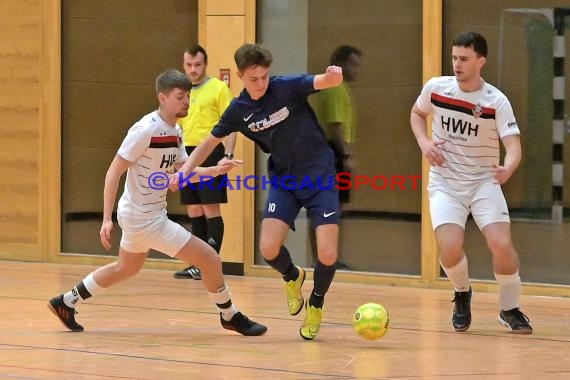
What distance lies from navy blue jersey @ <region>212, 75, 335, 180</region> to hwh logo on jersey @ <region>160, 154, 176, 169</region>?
35 cm

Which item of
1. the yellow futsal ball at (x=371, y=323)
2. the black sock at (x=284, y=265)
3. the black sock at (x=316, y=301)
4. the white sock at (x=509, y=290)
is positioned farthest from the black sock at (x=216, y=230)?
the yellow futsal ball at (x=371, y=323)

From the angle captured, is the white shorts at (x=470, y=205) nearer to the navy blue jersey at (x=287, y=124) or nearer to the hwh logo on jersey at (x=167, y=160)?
the navy blue jersey at (x=287, y=124)

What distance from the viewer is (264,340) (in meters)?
7.75

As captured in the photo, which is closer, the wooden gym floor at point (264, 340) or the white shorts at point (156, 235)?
the wooden gym floor at point (264, 340)

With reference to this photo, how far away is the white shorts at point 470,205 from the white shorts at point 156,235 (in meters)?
1.70

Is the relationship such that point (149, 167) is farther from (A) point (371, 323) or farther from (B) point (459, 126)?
(B) point (459, 126)

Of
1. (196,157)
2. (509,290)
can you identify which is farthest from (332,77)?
(509,290)

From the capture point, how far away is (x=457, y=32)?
1054 cm

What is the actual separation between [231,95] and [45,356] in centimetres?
461

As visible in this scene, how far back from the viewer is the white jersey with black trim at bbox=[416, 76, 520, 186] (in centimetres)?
805

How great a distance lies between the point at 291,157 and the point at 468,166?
1272 mm

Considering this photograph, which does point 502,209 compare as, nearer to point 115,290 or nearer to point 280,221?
point 280,221

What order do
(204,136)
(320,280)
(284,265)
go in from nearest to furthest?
1. (320,280)
2. (284,265)
3. (204,136)

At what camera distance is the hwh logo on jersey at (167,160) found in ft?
25.8
